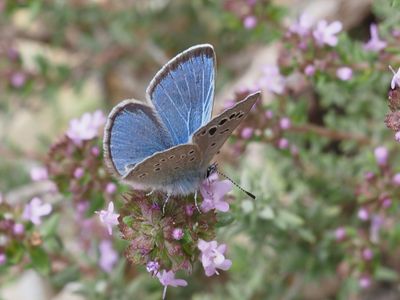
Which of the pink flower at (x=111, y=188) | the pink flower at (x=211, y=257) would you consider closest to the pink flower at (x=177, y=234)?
the pink flower at (x=211, y=257)

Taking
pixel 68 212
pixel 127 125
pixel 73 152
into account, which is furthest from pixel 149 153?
pixel 68 212

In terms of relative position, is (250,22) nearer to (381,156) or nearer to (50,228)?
(381,156)

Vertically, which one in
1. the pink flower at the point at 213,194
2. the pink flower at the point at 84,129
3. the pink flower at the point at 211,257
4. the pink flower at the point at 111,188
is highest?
the pink flower at the point at 84,129

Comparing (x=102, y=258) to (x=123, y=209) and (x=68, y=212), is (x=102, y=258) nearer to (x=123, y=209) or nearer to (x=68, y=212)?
(x=68, y=212)

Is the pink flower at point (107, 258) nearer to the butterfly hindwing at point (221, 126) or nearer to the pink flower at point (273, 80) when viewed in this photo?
the pink flower at point (273, 80)

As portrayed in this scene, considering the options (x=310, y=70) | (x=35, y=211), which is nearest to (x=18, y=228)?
(x=35, y=211)

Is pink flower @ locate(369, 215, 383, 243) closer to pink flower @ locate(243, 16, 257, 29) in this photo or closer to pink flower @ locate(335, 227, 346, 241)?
pink flower @ locate(335, 227, 346, 241)
